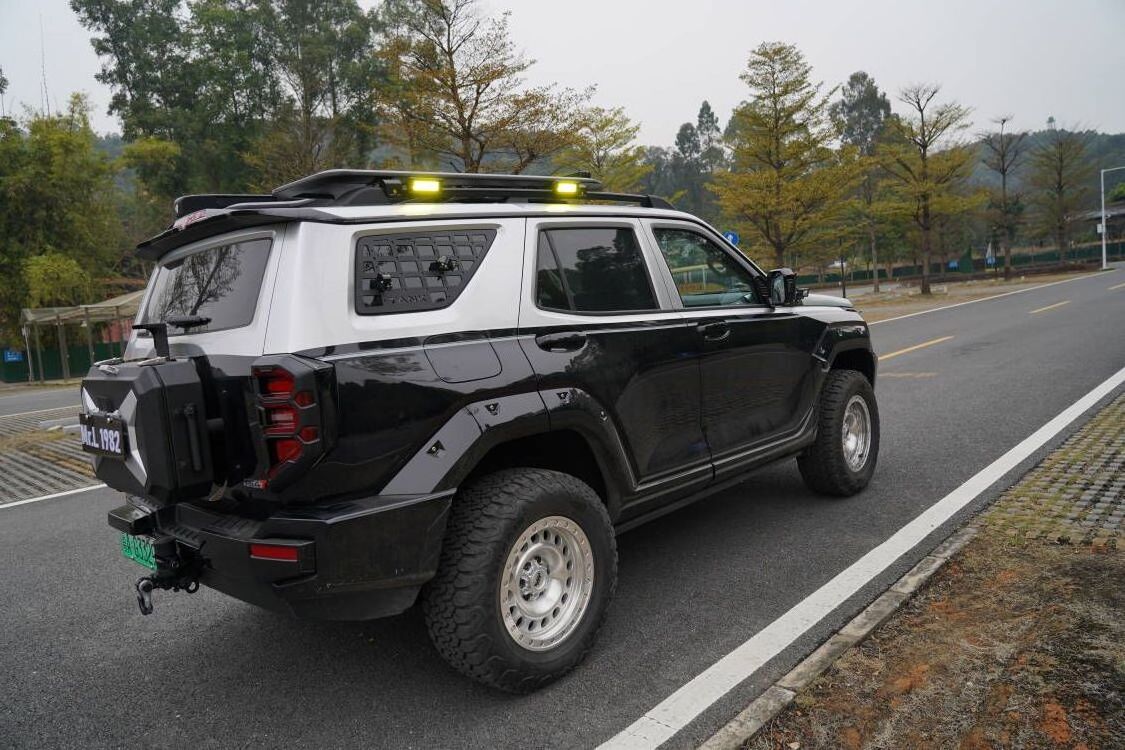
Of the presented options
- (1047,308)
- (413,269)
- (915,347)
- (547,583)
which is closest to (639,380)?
(547,583)

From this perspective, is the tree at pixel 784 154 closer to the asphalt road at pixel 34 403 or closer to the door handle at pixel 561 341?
the asphalt road at pixel 34 403

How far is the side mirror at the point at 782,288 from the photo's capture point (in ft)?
14.8

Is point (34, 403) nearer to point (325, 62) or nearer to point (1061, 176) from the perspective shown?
point (325, 62)

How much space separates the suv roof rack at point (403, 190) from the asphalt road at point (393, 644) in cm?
196

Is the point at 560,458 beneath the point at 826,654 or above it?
above

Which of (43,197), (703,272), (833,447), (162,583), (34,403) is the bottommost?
(34,403)

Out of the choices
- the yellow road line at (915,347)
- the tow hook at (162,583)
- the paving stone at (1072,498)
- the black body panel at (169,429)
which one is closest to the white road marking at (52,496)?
the tow hook at (162,583)

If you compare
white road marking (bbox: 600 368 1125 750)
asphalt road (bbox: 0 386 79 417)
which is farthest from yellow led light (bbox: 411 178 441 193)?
→ asphalt road (bbox: 0 386 79 417)

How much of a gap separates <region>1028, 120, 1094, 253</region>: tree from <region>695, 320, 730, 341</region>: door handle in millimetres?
61791

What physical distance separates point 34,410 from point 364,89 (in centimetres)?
3597

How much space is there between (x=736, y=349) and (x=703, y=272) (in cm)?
49

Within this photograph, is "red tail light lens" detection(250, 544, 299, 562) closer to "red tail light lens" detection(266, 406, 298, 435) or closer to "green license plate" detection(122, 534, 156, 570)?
"red tail light lens" detection(266, 406, 298, 435)

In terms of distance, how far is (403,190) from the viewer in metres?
2.99

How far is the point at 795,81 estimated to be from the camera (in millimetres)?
28641
